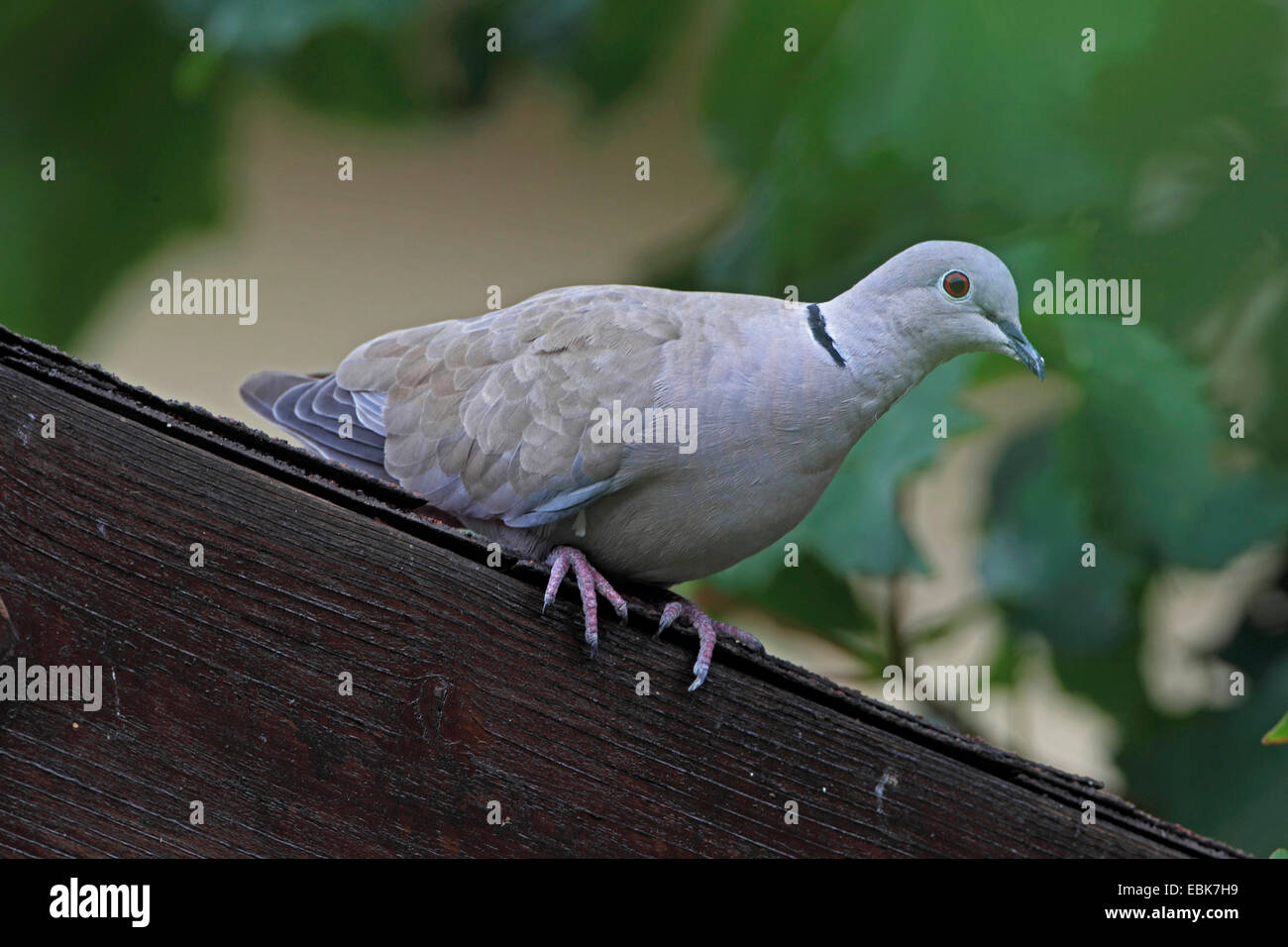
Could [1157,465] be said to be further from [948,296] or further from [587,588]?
[587,588]

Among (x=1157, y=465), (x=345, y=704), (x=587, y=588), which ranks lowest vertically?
(x=345, y=704)

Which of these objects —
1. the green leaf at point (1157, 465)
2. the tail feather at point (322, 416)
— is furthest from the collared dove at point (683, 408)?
the green leaf at point (1157, 465)

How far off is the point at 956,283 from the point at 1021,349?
0.51 ft

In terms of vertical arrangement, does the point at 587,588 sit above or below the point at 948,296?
below

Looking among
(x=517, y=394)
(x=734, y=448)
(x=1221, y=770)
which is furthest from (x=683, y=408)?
(x=1221, y=770)

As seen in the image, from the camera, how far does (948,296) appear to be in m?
1.92

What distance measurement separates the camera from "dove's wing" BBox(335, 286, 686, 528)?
6.25ft

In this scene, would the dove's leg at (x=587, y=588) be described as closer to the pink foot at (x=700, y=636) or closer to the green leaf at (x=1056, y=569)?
the pink foot at (x=700, y=636)

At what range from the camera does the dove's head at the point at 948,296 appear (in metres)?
1.92

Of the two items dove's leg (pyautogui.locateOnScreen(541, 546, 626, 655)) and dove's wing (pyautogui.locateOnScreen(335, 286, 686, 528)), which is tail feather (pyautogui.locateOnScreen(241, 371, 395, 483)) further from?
dove's leg (pyautogui.locateOnScreen(541, 546, 626, 655))

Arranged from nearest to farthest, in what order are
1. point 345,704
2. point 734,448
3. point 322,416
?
1. point 345,704
2. point 734,448
3. point 322,416

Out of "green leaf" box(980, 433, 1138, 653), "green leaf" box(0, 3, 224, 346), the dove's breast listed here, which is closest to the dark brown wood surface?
the dove's breast

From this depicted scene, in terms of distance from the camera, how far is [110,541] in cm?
146

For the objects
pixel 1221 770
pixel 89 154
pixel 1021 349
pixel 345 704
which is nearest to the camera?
pixel 345 704
